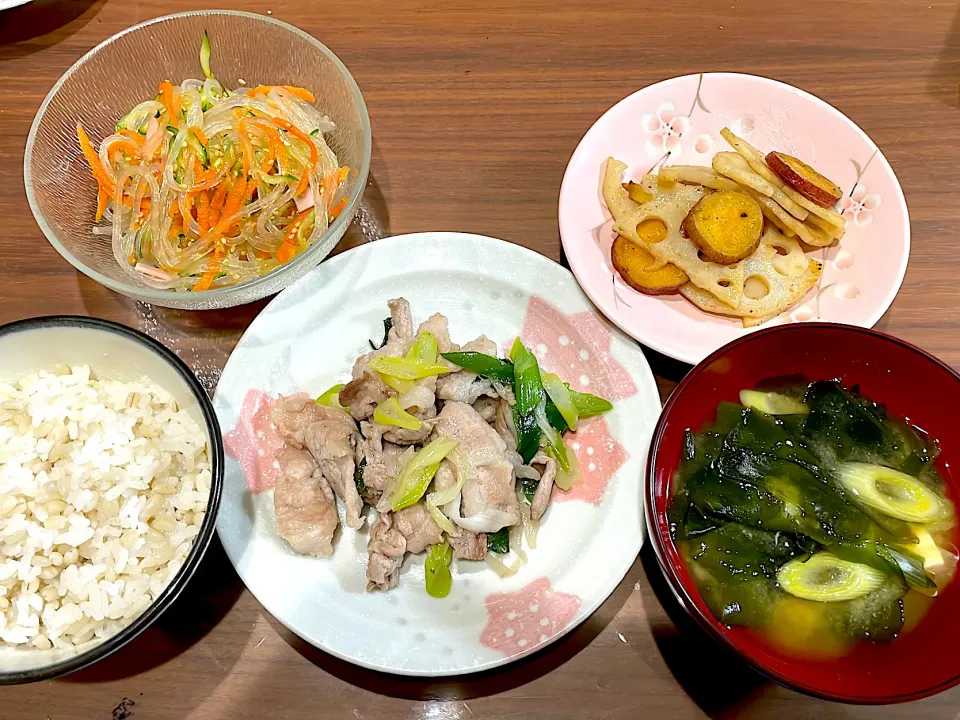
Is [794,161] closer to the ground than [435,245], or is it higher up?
higher up

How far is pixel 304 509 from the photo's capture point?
5.03 feet

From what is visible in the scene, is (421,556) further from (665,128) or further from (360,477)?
(665,128)

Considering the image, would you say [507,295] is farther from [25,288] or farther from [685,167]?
[25,288]

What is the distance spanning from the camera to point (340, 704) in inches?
61.7

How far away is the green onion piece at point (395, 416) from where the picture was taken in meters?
1.56

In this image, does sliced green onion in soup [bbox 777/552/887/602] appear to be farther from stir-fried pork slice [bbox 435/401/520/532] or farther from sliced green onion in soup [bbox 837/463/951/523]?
stir-fried pork slice [bbox 435/401/520/532]

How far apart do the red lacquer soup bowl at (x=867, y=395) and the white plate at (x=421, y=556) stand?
0.62 feet

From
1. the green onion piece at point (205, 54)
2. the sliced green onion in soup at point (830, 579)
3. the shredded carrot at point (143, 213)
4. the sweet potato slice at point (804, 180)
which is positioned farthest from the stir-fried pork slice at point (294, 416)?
the sweet potato slice at point (804, 180)

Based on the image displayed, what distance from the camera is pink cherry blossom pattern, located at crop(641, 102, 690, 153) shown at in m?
1.87

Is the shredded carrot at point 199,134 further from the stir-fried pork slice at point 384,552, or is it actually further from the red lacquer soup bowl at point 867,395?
the red lacquer soup bowl at point 867,395

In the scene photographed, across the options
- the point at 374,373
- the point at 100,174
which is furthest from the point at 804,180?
the point at 100,174

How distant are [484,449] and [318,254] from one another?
0.61 meters

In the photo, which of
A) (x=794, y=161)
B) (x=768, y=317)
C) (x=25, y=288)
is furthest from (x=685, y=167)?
(x=25, y=288)

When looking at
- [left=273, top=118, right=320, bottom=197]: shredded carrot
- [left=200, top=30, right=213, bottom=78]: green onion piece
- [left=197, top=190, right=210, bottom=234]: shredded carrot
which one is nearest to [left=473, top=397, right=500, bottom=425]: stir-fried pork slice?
[left=273, top=118, right=320, bottom=197]: shredded carrot
